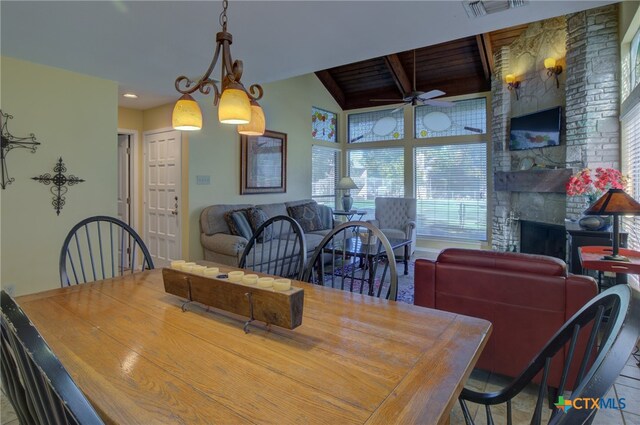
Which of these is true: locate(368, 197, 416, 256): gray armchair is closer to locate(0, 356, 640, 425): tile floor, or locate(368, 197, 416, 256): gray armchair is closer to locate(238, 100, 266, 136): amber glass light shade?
locate(0, 356, 640, 425): tile floor

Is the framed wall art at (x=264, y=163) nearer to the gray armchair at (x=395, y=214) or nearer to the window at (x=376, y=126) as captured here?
the gray armchair at (x=395, y=214)

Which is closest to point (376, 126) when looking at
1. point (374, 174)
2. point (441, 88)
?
point (374, 174)

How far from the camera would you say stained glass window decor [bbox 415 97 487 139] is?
622 cm

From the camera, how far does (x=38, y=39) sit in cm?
273

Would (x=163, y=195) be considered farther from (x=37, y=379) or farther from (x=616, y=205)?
(x=616, y=205)

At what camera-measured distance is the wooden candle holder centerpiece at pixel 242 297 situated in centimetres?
113

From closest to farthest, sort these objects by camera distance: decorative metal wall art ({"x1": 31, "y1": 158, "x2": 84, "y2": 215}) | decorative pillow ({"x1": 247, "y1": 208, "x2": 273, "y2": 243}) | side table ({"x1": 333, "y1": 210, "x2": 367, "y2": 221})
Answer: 1. decorative metal wall art ({"x1": 31, "y1": 158, "x2": 84, "y2": 215})
2. decorative pillow ({"x1": 247, "y1": 208, "x2": 273, "y2": 243})
3. side table ({"x1": 333, "y1": 210, "x2": 367, "y2": 221})

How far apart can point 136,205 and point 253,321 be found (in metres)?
4.85

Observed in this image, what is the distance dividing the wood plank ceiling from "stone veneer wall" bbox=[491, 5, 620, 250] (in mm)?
341

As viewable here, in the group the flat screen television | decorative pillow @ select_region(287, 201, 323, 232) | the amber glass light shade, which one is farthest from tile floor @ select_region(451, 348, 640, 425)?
decorative pillow @ select_region(287, 201, 323, 232)

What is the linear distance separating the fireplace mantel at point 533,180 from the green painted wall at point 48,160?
5432 millimetres

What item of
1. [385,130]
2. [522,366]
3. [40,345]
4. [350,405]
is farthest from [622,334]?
[385,130]

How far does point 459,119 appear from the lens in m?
6.40

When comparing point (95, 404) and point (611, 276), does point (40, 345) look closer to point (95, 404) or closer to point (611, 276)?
point (95, 404)
